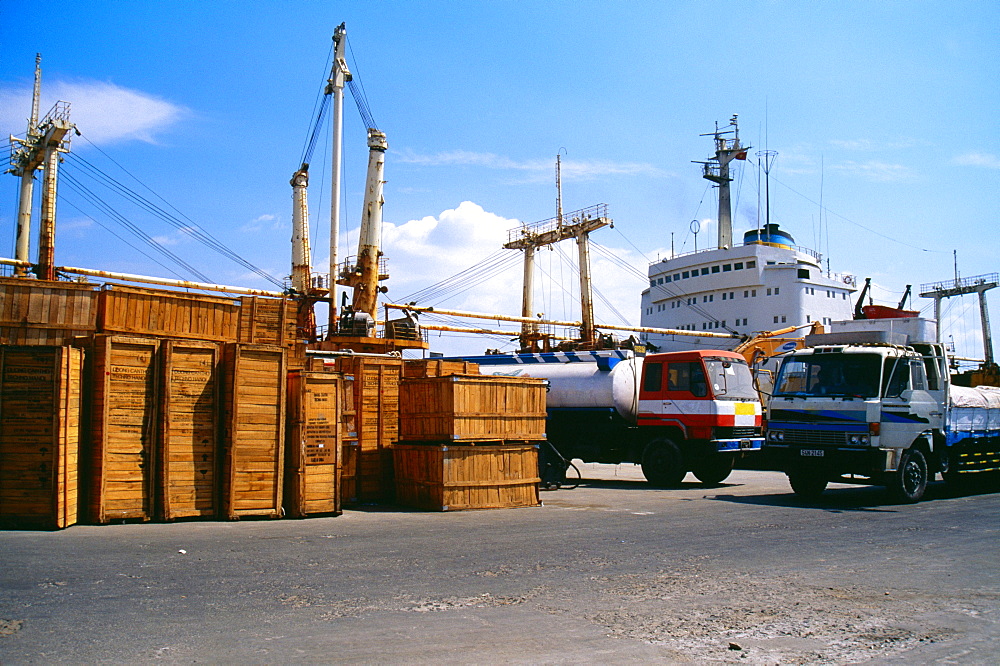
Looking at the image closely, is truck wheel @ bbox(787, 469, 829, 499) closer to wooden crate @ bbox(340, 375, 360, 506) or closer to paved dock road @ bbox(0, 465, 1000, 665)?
paved dock road @ bbox(0, 465, 1000, 665)

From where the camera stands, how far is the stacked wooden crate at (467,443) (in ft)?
42.2

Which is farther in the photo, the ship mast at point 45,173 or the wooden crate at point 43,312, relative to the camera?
the ship mast at point 45,173

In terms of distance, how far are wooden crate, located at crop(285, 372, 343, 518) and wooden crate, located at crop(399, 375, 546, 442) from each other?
1.67 metres

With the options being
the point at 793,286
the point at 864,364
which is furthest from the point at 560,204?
the point at 864,364

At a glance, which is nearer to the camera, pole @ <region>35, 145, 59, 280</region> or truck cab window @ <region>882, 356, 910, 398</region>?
truck cab window @ <region>882, 356, 910, 398</region>

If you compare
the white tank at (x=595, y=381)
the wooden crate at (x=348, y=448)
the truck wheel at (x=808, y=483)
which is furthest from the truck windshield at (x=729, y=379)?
the wooden crate at (x=348, y=448)

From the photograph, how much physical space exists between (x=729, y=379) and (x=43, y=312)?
1342 cm

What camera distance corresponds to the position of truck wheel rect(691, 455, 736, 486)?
17172mm

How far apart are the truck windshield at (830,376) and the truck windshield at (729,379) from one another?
232cm

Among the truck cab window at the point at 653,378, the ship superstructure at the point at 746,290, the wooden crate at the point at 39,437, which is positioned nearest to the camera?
the wooden crate at the point at 39,437

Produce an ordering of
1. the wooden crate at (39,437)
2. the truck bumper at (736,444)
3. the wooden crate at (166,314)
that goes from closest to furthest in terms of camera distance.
Result: the wooden crate at (39,437) → the wooden crate at (166,314) → the truck bumper at (736,444)

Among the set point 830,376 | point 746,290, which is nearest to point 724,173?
point 746,290

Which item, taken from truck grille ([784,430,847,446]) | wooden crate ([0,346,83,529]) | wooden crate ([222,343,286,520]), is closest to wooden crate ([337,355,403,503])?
wooden crate ([222,343,286,520])

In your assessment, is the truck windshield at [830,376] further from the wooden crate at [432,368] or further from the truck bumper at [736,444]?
the wooden crate at [432,368]
